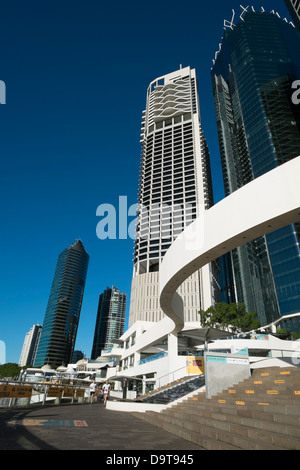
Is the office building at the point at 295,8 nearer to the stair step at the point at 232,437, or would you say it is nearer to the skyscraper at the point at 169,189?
the skyscraper at the point at 169,189

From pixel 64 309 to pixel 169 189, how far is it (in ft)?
407

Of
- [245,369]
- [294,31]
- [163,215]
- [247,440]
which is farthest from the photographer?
[294,31]

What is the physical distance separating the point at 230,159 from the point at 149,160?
1828 inches

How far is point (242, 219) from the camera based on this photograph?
8258mm

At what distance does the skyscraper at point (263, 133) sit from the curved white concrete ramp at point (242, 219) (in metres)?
55.0

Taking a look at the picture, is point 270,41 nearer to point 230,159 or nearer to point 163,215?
point 230,159

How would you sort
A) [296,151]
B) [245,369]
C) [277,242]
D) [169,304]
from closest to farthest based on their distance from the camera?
[245,369] → [169,304] → [277,242] → [296,151]

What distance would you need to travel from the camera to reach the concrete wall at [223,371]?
10852 millimetres

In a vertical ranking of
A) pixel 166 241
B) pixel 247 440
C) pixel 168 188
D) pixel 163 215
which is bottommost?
pixel 247 440

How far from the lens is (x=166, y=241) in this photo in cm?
7594

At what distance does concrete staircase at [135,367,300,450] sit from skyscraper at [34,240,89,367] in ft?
507

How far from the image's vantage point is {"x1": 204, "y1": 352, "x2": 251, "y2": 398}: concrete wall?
10.9 metres

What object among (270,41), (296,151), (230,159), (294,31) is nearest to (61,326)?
(230,159)

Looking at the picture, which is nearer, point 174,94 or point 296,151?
point 296,151
